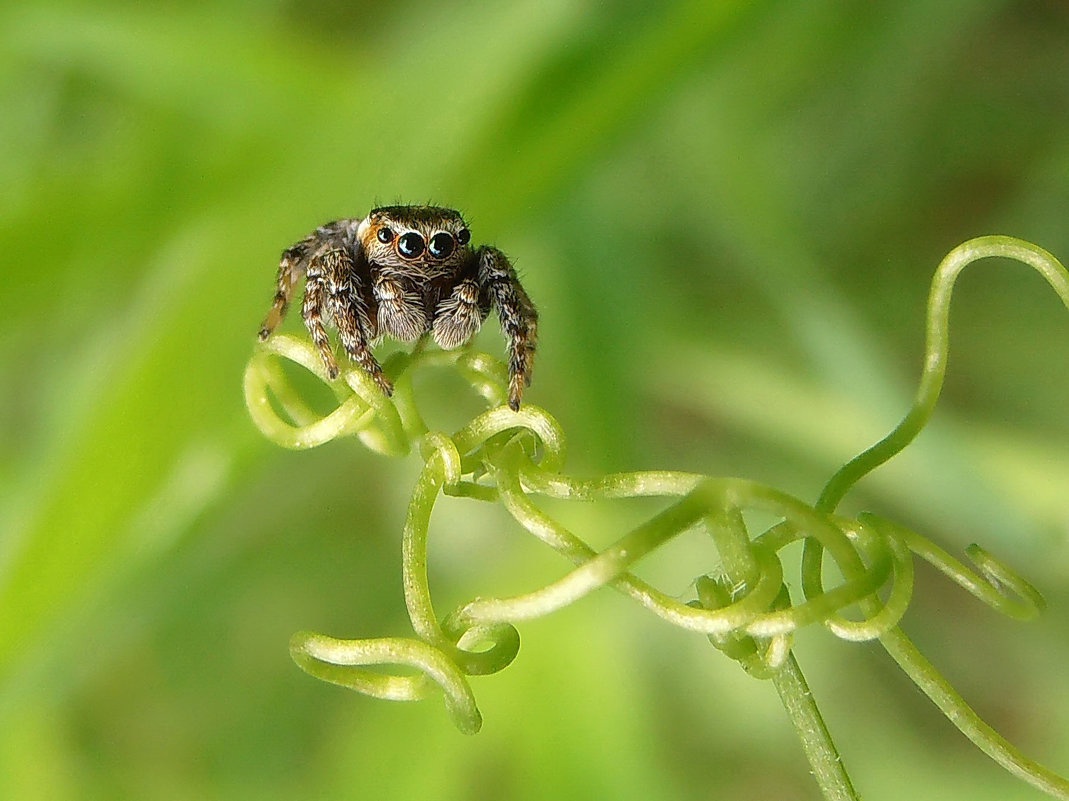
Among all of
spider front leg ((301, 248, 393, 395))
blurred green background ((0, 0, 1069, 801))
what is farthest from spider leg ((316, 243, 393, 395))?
blurred green background ((0, 0, 1069, 801))

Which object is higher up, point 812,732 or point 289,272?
point 289,272

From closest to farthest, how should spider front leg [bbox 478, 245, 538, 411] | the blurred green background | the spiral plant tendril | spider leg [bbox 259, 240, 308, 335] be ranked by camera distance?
the spiral plant tendril, spider front leg [bbox 478, 245, 538, 411], spider leg [bbox 259, 240, 308, 335], the blurred green background

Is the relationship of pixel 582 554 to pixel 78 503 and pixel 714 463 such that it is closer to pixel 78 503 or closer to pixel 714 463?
pixel 78 503

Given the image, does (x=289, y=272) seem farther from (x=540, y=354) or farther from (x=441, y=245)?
(x=540, y=354)

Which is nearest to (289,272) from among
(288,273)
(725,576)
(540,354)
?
(288,273)

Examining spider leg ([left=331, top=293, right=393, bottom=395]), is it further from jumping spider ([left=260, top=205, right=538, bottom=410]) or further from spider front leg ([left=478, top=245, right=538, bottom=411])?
spider front leg ([left=478, top=245, right=538, bottom=411])

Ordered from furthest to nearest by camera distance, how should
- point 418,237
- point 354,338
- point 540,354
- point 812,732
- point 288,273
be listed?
point 540,354
point 288,273
point 418,237
point 354,338
point 812,732

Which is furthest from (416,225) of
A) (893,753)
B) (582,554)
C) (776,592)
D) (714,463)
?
(893,753)
